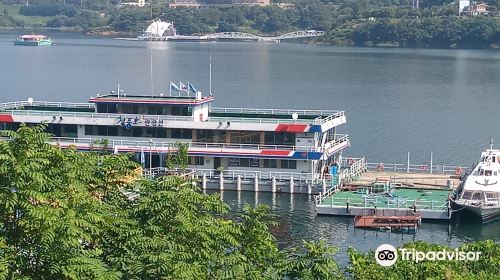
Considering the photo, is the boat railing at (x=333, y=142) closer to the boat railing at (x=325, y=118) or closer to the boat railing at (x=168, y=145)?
the boat railing at (x=325, y=118)

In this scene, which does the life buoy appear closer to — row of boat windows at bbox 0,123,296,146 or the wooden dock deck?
the wooden dock deck

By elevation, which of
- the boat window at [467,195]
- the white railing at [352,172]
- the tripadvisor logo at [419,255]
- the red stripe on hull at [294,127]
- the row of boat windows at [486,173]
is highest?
the tripadvisor logo at [419,255]

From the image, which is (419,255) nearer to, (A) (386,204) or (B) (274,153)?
(A) (386,204)

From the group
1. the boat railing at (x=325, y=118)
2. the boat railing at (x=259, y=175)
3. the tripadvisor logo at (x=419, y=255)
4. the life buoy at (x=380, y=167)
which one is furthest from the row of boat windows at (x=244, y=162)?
the tripadvisor logo at (x=419, y=255)

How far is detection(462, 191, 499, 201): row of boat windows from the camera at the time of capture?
46219 mm

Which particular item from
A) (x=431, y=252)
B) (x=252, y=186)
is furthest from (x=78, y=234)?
(x=252, y=186)

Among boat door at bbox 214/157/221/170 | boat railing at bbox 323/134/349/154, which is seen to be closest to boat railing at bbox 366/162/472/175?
boat railing at bbox 323/134/349/154

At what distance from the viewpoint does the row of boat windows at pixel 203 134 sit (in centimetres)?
5309

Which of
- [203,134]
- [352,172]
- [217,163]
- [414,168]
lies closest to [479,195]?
[352,172]

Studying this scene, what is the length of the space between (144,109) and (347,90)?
64595 millimetres

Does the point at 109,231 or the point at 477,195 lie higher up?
the point at 109,231

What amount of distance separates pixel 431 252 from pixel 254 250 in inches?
173

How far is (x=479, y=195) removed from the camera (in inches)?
1826

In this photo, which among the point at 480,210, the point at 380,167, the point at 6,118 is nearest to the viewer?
the point at 480,210
